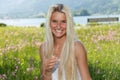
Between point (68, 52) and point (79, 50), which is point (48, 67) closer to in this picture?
point (68, 52)

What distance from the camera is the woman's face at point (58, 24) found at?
4484 mm

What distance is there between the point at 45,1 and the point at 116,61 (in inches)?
6029

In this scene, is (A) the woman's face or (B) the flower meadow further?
(B) the flower meadow

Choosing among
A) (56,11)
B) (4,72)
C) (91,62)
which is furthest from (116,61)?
(56,11)

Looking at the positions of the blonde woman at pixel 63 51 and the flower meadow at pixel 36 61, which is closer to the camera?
the blonde woman at pixel 63 51

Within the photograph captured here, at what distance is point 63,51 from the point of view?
14.7 feet

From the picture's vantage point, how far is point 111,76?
7.25m

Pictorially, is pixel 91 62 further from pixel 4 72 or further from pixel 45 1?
pixel 45 1

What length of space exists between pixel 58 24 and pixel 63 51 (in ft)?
0.95

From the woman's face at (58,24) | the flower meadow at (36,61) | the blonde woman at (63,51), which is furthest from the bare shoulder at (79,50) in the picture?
the flower meadow at (36,61)

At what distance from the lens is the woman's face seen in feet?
14.7

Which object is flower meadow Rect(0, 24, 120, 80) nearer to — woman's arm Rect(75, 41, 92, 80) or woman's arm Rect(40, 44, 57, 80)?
woman's arm Rect(40, 44, 57, 80)

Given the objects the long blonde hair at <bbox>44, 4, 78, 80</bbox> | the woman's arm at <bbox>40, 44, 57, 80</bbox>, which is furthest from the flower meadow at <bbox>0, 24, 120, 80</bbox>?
the long blonde hair at <bbox>44, 4, 78, 80</bbox>

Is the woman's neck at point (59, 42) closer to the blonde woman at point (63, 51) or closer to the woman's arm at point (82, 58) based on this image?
the blonde woman at point (63, 51)
